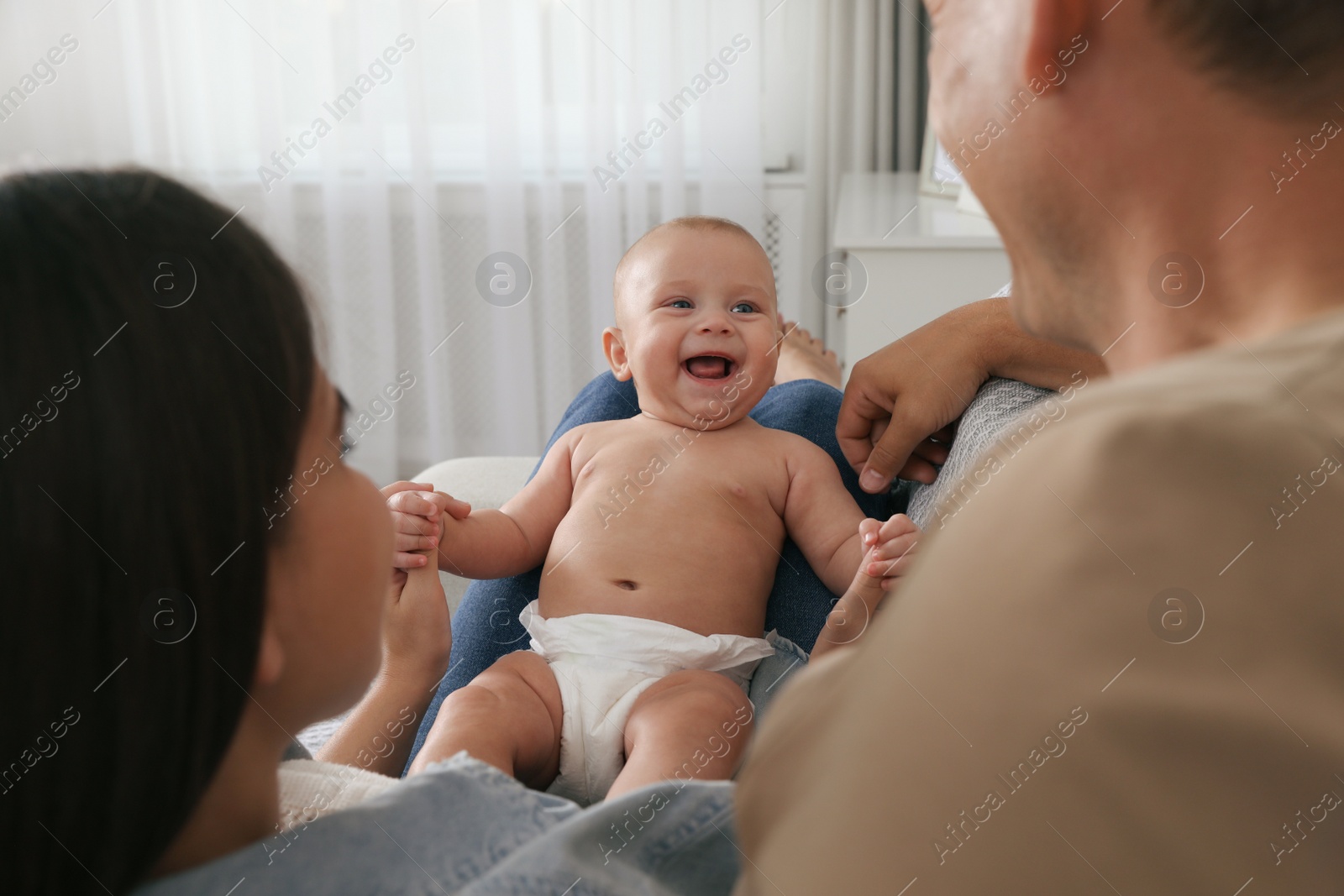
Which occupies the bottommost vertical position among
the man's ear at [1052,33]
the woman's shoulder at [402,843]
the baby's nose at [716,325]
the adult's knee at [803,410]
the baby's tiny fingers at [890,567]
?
the baby's tiny fingers at [890,567]

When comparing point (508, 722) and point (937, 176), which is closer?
point (508, 722)

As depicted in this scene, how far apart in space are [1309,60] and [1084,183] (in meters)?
0.13

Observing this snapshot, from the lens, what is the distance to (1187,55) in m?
0.50

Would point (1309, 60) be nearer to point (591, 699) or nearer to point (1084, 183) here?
point (1084, 183)

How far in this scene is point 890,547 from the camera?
3.70ft

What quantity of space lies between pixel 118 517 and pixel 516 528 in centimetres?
93

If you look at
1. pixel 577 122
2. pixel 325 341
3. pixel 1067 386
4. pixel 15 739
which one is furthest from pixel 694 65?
pixel 15 739

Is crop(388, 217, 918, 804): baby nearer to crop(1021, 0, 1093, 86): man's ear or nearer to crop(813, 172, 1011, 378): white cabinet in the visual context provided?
crop(813, 172, 1011, 378): white cabinet

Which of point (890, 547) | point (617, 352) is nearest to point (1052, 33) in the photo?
point (890, 547)

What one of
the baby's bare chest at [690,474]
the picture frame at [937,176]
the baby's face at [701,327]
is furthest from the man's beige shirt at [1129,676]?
the picture frame at [937,176]

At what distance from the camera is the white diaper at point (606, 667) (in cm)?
116

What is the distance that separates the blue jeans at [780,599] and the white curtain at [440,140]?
173cm

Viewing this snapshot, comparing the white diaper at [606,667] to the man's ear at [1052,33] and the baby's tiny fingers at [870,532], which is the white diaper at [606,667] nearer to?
the baby's tiny fingers at [870,532]

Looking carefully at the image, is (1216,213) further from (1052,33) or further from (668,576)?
(668,576)
